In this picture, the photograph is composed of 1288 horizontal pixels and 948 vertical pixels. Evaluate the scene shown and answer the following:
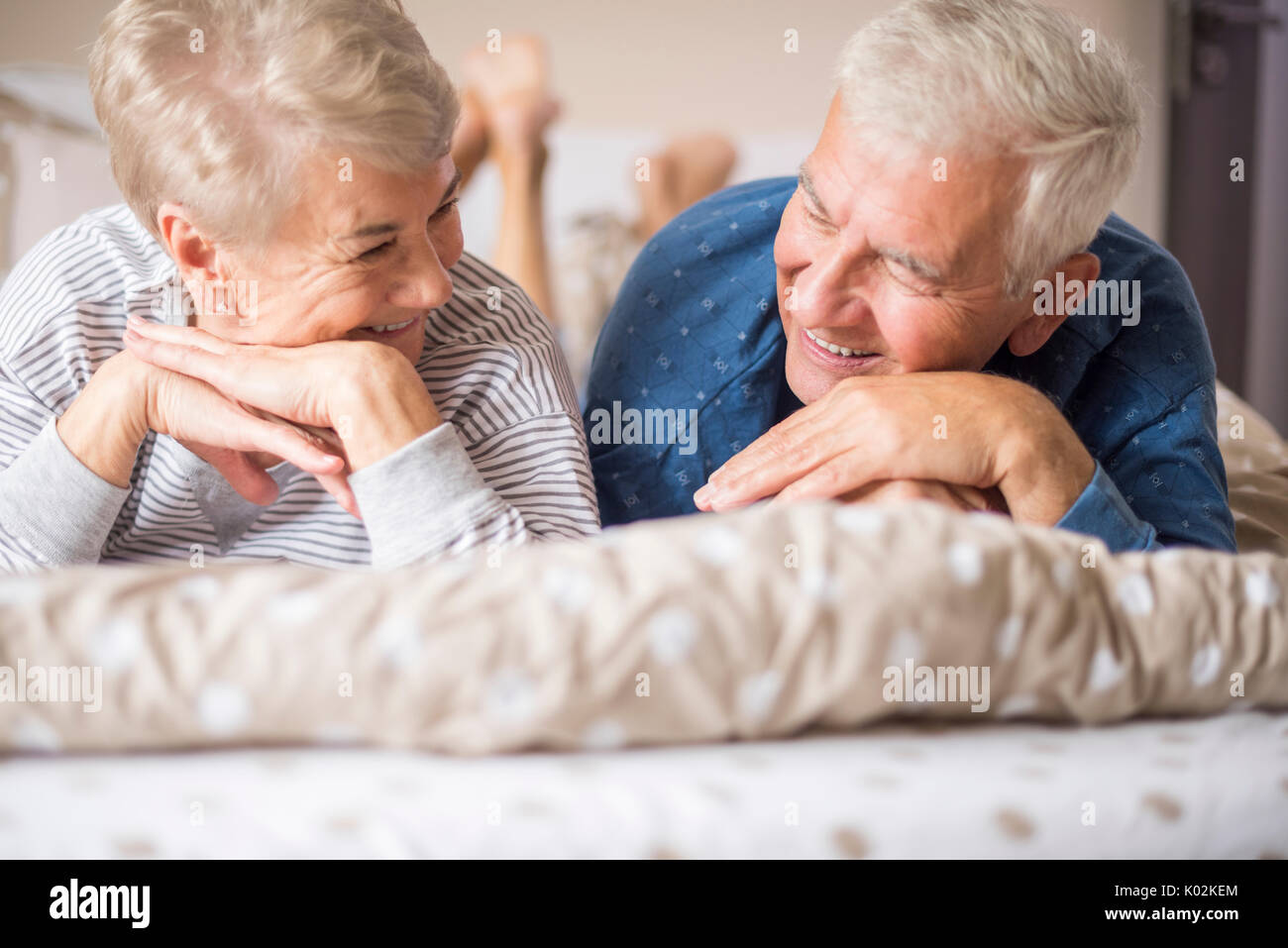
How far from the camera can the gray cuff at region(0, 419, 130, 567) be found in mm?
1081

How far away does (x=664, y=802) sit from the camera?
599mm

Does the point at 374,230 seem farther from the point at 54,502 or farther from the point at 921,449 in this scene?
the point at 921,449

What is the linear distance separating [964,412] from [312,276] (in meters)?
0.64

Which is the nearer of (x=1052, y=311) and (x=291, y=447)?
(x=291, y=447)

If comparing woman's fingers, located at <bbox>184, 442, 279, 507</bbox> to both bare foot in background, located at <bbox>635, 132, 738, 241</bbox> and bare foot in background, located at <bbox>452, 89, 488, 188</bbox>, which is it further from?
bare foot in background, located at <bbox>635, 132, 738, 241</bbox>

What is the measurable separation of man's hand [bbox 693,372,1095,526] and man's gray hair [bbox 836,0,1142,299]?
0.55ft

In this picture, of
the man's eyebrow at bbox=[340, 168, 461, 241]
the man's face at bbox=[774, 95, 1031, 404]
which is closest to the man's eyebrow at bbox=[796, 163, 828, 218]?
the man's face at bbox=[774, 95, 1031, 404]

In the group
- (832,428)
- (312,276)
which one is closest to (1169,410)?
(832,428)

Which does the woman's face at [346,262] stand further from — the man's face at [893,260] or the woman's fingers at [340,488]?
the man's face at [893,260]

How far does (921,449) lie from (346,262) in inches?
22.5

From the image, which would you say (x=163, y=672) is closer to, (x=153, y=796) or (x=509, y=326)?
(x=153, y=796)

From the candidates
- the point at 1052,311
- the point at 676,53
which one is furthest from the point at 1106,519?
the point at 676,53

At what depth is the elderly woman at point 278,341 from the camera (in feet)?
3.41

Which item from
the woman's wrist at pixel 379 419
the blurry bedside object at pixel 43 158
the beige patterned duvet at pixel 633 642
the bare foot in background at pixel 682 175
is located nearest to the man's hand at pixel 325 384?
the woman's wrist at pixel 379 419
